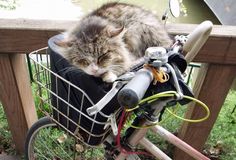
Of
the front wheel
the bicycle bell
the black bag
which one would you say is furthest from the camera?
the front wheel

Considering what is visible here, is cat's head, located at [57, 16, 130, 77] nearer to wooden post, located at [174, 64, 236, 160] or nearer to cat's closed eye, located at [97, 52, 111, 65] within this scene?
cat's closed eye, located at [97, 52, 111, 65]

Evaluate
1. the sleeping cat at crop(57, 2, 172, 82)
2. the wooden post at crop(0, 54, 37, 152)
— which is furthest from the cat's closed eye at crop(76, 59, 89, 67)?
the wooden post at crop(0, 54, 37, 152)

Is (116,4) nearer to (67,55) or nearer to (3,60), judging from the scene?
(67,55)

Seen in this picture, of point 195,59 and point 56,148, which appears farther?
point 56,148

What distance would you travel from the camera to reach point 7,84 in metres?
1.97

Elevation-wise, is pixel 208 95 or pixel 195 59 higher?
pixel 195 59

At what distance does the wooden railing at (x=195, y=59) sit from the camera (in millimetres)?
1668

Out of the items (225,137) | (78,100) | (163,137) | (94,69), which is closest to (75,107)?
(78,100)

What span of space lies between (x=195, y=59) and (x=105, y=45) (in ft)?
1.95

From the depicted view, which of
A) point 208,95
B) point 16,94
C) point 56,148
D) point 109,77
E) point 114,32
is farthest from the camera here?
point 56,148

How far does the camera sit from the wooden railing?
5.47ft

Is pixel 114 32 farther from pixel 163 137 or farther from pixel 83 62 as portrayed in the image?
pixel 163 137

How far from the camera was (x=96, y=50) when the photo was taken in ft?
4.46

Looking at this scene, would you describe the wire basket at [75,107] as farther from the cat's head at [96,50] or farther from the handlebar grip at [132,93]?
the handlebar grip at [132,93]
